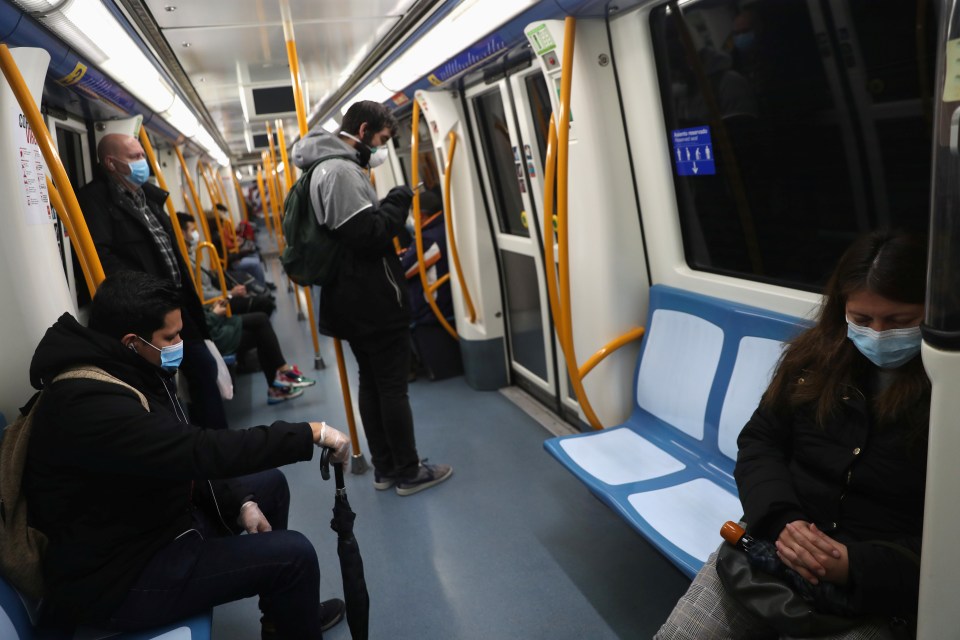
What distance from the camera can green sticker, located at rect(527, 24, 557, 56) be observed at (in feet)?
9.36

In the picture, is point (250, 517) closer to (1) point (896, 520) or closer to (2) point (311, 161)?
(2) point (311, 161)

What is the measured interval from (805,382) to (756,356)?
0.77 meters

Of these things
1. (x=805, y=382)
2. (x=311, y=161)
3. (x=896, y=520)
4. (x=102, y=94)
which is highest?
(x=102, y=94)

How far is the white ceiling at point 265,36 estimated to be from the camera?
3709mm

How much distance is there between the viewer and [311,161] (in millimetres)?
3043

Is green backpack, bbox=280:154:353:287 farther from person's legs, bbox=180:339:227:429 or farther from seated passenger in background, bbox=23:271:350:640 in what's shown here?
seated passenger in background, bbox=23:271:350:640

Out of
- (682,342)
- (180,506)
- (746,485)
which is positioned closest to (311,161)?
(180,506)

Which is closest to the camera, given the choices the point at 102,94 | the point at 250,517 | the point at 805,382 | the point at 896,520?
the point at 896,520

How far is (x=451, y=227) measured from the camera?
15.4 feet

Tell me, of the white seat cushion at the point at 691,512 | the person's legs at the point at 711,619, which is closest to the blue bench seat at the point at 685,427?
the white seat cushion at the point at 691,512

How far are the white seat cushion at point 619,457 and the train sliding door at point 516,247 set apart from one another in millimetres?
1377

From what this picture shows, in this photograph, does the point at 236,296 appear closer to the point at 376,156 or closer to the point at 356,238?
the point at 376,156

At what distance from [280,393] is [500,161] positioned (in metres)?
2.47

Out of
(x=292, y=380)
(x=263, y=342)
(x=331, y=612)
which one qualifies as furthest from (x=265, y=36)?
(x=331, y=612)
